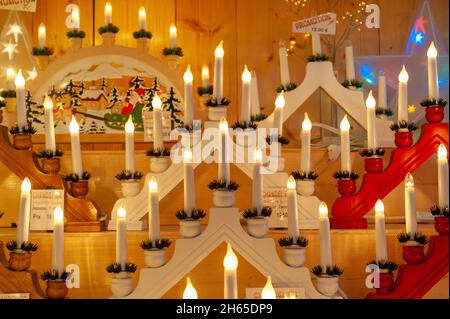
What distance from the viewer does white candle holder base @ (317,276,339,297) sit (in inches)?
45.1

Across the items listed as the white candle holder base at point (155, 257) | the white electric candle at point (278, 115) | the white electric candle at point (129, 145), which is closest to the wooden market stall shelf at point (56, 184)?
the white electric candle at point (129, 145)

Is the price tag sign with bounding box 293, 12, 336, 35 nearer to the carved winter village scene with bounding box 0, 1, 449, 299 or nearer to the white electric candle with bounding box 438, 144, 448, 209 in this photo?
the carved winter village scene with bounding box 0, 1, 449, 299

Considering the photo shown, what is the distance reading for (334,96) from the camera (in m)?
1.55

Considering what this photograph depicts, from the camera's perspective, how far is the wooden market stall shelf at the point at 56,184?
1.36 m

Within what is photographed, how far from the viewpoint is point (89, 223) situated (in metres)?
1.37

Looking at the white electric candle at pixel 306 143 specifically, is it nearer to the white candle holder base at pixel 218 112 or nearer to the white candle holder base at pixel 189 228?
the white candle holder base at pixel 218 112

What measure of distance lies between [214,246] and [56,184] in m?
0.40

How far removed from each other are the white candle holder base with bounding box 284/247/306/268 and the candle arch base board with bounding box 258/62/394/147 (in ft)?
1.55

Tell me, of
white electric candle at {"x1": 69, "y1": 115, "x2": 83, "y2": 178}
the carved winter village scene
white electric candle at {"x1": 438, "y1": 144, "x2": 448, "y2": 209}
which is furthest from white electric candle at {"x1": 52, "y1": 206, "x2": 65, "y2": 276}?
white electric candle at {"x1": 438, "y1": 144, "x2": 448, "y2": 209}

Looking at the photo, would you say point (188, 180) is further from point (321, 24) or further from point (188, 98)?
point (321, 24)

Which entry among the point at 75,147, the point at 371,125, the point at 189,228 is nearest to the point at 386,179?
the point at 371,125
